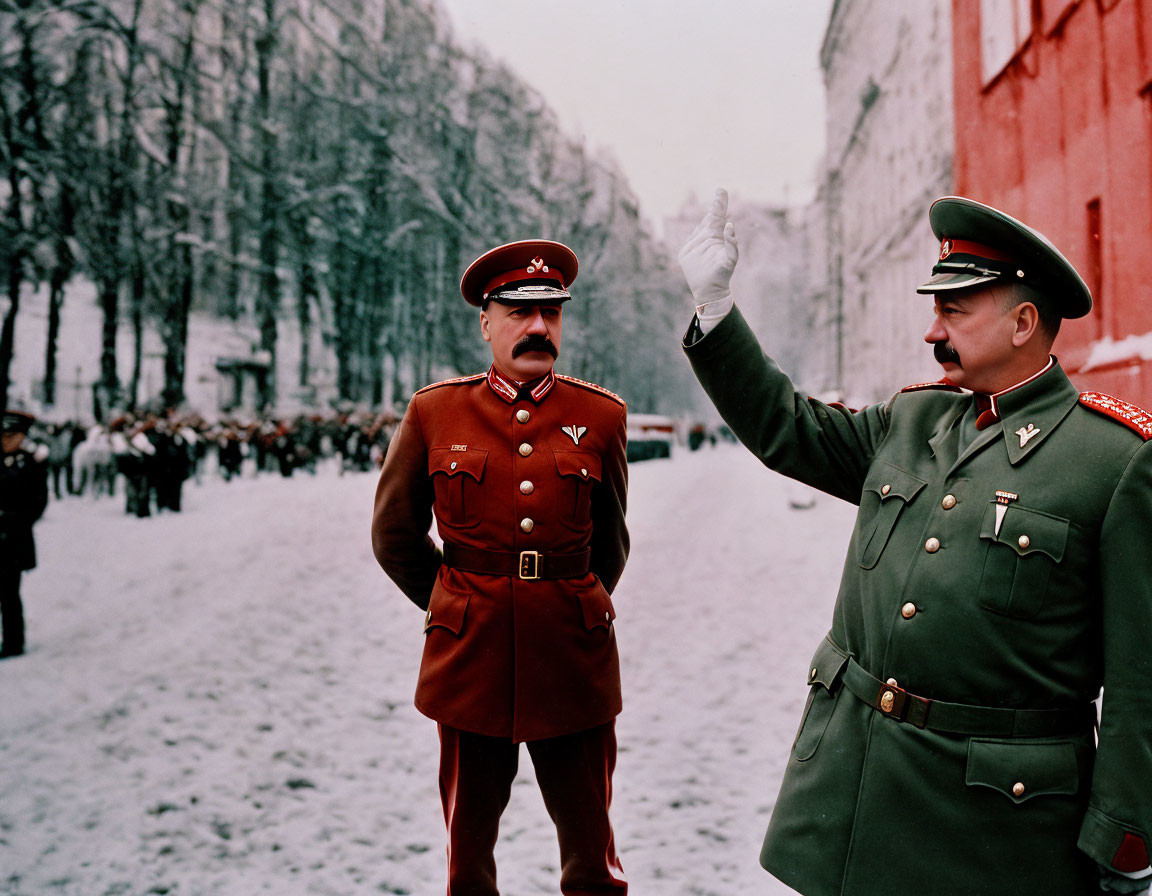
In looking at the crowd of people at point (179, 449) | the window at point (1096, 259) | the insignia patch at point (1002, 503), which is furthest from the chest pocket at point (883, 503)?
the crowd of people at point (179, 449)

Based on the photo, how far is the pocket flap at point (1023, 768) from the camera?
1373 mm

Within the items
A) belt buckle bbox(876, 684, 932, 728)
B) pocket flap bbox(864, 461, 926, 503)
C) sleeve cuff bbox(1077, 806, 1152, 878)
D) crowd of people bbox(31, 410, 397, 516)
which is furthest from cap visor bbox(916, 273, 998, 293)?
crowd of people bbox(31, 410, 397, 516)

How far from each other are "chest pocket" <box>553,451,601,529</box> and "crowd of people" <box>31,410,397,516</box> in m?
4.45

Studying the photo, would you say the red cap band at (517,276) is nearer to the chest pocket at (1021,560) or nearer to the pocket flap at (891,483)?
the pocket flap at (891,483)

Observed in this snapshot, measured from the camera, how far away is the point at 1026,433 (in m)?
1.48

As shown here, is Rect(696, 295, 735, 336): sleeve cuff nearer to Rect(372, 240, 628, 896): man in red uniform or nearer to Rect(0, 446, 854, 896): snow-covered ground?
Rect(372, 240, 628, 896): man in red uniform

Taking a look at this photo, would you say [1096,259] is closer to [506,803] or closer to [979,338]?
[979,338]

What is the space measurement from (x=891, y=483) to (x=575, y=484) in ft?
2.78

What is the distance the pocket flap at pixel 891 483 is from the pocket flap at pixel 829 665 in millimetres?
323

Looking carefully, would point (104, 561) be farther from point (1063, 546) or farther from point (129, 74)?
point (1063, 546)

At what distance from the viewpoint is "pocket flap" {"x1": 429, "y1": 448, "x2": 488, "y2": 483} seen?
2160 millimetres

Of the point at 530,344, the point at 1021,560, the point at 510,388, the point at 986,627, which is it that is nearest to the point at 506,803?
the point at 510,388

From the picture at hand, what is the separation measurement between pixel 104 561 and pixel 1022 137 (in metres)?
6.25

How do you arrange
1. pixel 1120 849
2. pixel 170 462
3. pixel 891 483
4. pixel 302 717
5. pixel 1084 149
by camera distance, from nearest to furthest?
pixel 1120 849 → pixel 891 483 → pixel 1084 149 → pixel 302 717 → pixel 170 462
